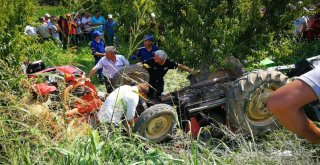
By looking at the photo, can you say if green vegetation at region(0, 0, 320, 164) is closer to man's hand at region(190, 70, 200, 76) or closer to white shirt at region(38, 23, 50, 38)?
man's hand at region(190, 70, 200, 76)

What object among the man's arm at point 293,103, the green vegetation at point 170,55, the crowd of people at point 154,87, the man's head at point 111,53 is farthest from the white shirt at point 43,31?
the man's arm at point 293,103

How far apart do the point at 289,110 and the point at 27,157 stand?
5.86ft

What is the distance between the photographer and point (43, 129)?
3076mm

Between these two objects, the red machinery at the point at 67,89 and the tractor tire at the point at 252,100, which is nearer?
the red machinery at the point at 67,89

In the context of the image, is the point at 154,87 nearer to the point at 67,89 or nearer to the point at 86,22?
the point at 67,89

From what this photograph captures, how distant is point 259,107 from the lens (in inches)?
223

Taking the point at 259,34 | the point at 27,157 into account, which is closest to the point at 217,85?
the point at 259,34

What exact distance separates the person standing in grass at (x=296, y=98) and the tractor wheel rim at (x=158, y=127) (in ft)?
10.6

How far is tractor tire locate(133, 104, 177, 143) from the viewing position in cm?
507

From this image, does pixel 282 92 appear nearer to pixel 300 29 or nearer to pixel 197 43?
pixel 197 43

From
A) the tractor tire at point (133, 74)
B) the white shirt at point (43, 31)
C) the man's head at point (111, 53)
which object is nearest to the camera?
the tractor tire at point (133, 74)

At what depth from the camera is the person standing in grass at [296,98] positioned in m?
1.92

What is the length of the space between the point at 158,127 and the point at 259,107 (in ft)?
4.84

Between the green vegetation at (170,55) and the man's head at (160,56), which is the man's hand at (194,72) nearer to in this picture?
the green vegetation at (170,55)
